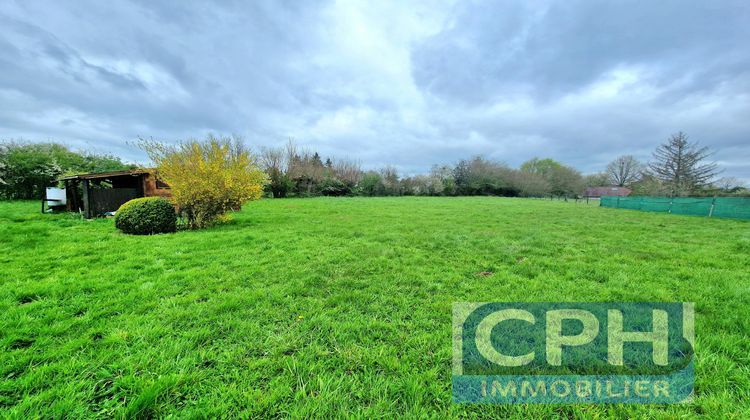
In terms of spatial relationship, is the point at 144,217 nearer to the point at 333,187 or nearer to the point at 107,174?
the point at 107,174

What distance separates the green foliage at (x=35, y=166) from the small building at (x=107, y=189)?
6488mm

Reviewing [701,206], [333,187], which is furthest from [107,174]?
[701,206]

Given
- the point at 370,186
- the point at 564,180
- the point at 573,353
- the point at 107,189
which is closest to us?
the point at 573,353

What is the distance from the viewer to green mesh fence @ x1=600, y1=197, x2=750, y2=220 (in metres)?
11.9

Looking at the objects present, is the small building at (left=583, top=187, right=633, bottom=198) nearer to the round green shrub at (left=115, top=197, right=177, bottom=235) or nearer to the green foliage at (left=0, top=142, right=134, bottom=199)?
the round green shrub at (left=115, top=197, right=177, bottom=235)

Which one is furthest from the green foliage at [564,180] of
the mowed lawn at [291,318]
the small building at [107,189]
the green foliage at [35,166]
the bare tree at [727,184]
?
the green foliage at [35,166]

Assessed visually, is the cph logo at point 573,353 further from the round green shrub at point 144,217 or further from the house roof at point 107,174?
the house roof at point 107,174

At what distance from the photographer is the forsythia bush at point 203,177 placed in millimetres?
7473

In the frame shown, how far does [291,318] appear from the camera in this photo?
2666 mm

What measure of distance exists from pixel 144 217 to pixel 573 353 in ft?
30.2

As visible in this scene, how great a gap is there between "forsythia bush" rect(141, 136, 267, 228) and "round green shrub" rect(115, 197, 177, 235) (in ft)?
1.96

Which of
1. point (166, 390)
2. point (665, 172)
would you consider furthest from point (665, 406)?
point (665, 172)

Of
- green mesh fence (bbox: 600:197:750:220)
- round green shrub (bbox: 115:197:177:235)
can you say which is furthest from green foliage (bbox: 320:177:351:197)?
green mesh fence (bbox: 600:197:750:220)

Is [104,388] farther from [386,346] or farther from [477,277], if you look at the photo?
[477,277]
